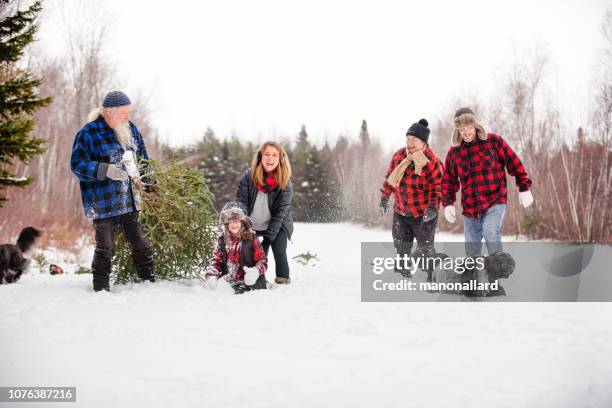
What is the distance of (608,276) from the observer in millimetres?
5637

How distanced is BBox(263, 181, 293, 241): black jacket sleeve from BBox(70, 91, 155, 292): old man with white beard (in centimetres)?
116

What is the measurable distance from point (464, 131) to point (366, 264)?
256 centimetres

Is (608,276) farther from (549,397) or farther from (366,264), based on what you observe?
(549,397)

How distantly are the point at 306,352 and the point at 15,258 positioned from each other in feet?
14.3

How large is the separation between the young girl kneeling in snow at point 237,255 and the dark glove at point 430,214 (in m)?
1.89

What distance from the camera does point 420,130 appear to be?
537 centimetres

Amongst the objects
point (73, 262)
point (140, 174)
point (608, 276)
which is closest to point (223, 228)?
point (140, 174)

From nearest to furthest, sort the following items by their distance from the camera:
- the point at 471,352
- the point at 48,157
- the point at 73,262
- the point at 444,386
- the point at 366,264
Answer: the point at 444,386 < the point at 471,352 < the point at 366,264 < the point at 73,262 < the point at 48,157

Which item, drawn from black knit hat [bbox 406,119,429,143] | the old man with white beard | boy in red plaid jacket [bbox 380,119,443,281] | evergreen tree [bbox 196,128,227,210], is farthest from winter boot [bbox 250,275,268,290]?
evergreen tree [bbox 196,128,227,210]

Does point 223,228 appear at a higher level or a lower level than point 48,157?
lower

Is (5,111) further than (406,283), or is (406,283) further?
(5,111)

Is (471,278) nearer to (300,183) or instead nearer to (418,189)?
(418,189)

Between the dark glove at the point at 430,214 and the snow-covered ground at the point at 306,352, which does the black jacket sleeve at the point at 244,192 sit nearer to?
the snow-covered ground at the point at 306,352

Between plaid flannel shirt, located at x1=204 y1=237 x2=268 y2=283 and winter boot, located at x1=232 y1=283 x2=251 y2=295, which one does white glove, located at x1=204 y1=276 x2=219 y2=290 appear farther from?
winter boot, located at x1=232 y1=283 x2=251 y2=295
